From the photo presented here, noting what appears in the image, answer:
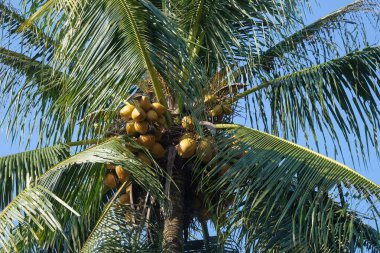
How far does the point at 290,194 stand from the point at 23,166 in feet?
6.48

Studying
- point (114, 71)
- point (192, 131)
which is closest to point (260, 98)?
point (192, 131)

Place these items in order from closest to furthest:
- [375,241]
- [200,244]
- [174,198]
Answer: [375,241] < [174,198] < [200,244]

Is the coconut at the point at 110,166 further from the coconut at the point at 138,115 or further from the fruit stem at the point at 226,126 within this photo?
the fruit stem at the point at 226,126

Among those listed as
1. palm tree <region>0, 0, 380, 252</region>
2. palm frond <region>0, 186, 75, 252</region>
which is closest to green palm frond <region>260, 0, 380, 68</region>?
palm tree <region>0, 0, 380, 252</region>

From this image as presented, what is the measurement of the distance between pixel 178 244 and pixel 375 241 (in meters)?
1.31

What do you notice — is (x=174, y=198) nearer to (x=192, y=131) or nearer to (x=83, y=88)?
(x=192, y=131)

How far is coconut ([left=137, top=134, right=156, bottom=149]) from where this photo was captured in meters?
7.48

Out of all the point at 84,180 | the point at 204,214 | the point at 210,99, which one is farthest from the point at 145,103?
the point at 204,214

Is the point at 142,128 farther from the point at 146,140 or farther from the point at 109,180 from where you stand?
the point at 109,180

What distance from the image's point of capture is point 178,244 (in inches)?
292

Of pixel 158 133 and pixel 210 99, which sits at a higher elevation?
pixel 210 99

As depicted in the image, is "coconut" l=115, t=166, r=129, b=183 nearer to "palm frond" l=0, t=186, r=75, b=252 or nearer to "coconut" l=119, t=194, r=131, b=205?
"coconut" l=119, t=194, r=131, b=205

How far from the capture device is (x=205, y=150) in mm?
7477

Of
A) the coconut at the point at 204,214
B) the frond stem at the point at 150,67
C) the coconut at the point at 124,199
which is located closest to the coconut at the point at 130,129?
the frond stem at the point at 150,67
